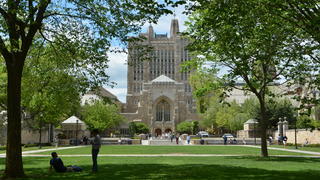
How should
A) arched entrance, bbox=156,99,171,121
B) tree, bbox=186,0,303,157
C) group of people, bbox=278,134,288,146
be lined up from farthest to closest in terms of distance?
arched entrance, bbox=156,99,171,121
group of people, bbox=278,134,288,146
tree, bbox=186,0,303,157

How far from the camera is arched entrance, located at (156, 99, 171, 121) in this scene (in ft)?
340

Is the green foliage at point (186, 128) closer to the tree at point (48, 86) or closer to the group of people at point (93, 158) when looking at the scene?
the tree at point (48, 86)

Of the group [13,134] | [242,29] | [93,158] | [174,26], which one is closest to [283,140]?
[242,29]

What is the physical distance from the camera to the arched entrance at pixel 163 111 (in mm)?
103562

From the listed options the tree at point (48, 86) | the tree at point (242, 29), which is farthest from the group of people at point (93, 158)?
the tree at point (242, 29)

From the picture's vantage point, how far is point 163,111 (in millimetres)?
104250

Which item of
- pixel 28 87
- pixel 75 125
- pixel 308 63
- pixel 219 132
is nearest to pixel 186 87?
pixel 219 132

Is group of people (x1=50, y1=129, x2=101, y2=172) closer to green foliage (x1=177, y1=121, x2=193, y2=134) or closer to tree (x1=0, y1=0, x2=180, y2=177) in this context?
tree (x1=0, y1=0, x2=180, y2=177)

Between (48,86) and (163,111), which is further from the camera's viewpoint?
(163,111)

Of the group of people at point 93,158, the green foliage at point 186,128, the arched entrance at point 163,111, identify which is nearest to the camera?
the group of people at point 93,158

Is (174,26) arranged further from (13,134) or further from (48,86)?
(13,134)

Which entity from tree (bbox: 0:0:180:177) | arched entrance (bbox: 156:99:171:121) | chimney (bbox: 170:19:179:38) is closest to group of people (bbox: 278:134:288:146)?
tree (bbox: 0:0:180:177)

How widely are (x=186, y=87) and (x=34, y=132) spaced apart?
89.1 metres

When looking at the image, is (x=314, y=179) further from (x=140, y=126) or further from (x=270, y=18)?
(x=140, y=126)
